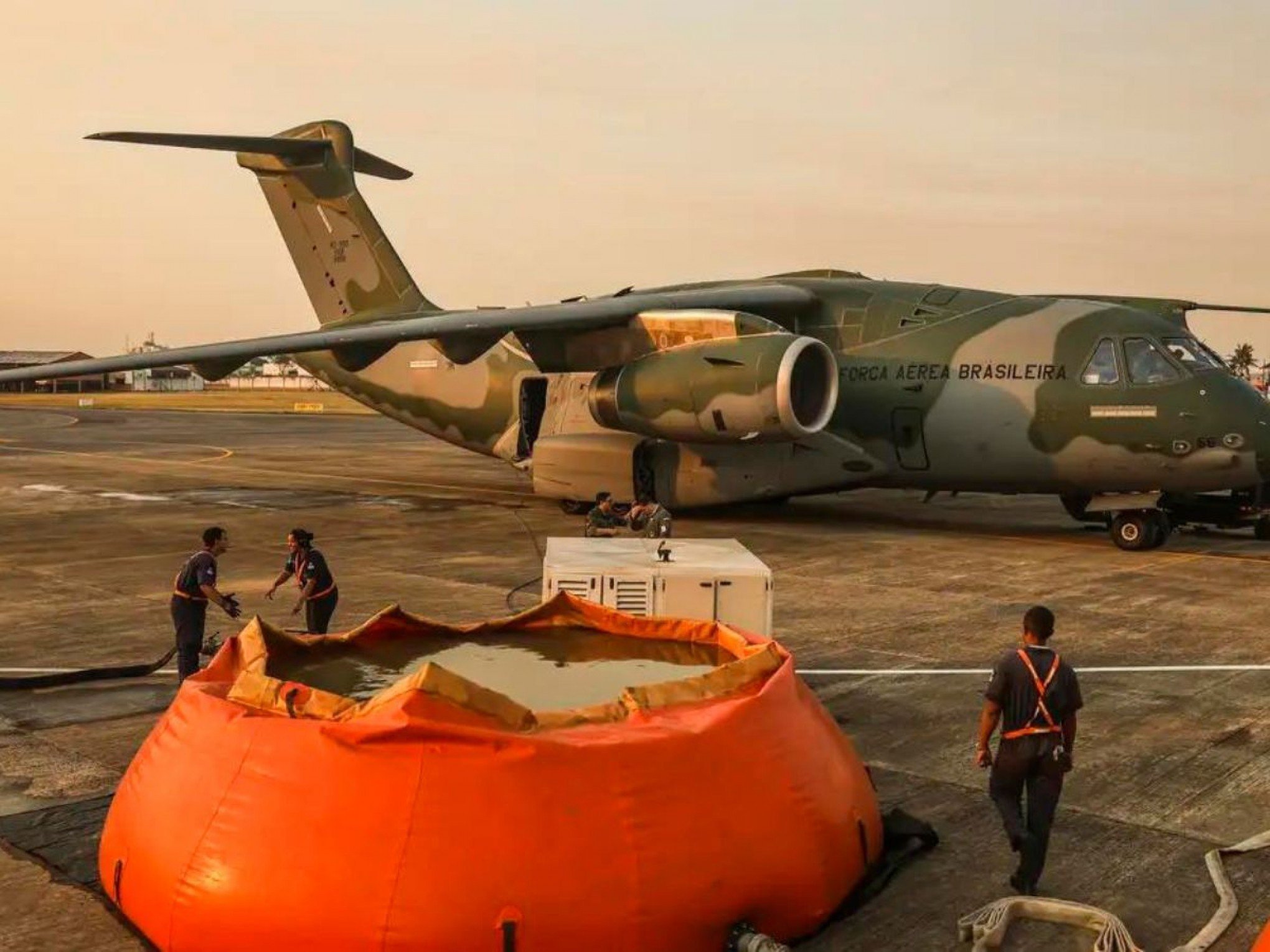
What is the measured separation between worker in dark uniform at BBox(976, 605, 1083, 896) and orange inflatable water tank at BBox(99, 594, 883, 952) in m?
0.94

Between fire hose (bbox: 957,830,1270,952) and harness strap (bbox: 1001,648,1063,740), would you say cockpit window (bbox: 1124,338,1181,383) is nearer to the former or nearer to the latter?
fire hose (bbox: 957,830,1270,952)

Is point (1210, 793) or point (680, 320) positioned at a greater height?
point (680, 320)

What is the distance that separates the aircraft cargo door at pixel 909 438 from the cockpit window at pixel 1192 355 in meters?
3.89

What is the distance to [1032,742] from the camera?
5.89 meters

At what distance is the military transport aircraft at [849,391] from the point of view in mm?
17719

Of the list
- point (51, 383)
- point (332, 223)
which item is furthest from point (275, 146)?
point (51, 383)

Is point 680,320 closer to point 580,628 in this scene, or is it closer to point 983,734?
point 580,628

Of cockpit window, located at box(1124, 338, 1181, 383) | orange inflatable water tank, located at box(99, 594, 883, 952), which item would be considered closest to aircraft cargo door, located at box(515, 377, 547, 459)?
cockpit window, located at box(1124, 338, 1181, 383)

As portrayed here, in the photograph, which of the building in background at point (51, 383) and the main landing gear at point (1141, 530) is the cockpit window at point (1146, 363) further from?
the building in background at point (51, 383)

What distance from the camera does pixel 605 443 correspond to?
70.8 ft

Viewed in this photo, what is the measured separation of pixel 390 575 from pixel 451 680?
1066cm

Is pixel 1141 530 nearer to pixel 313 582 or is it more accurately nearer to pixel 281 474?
pixel 313 582

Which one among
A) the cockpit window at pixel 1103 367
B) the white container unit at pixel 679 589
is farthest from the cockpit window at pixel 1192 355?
the white container unit at pixel 679 589

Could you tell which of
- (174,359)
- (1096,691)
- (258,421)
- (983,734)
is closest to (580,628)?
(983,734)
